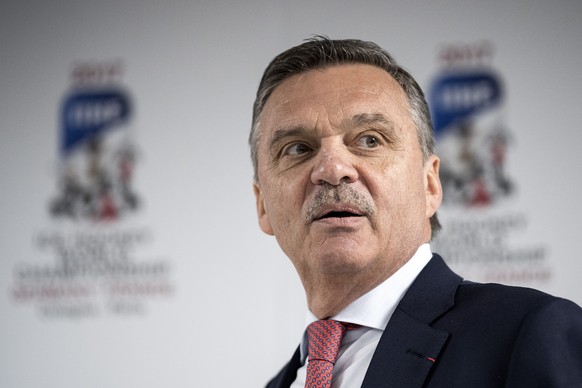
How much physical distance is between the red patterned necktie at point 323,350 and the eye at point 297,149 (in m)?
0.36

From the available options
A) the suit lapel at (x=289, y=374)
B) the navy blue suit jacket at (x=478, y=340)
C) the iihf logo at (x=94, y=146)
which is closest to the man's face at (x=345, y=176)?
the navy blue suit jacket at (x=478, y=340)

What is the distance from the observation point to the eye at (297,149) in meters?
1.59

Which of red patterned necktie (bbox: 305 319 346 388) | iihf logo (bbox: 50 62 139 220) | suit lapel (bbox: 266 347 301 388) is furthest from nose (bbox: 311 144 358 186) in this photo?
iihf logo (bbox: 50 62 139 220)

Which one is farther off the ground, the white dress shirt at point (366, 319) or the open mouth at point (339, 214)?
the open mouth at point (339, 214)

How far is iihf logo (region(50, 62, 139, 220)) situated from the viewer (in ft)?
12.1

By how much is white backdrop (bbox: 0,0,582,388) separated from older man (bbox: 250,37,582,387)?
66.4 inches

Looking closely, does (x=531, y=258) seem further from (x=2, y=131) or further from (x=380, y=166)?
(x=2, y=131)

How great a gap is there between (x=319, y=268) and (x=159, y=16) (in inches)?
100

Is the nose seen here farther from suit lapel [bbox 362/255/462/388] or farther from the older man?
suit lapel [bbox 362/255/462/388]

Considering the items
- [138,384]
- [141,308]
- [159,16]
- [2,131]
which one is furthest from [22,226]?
[159,16]

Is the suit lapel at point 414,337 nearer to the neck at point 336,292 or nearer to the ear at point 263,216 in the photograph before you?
the neck at point 336,292

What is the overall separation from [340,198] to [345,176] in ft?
0.16

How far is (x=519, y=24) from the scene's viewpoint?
340 cm

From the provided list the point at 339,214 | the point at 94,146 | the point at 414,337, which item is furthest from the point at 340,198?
the point at 94,146
